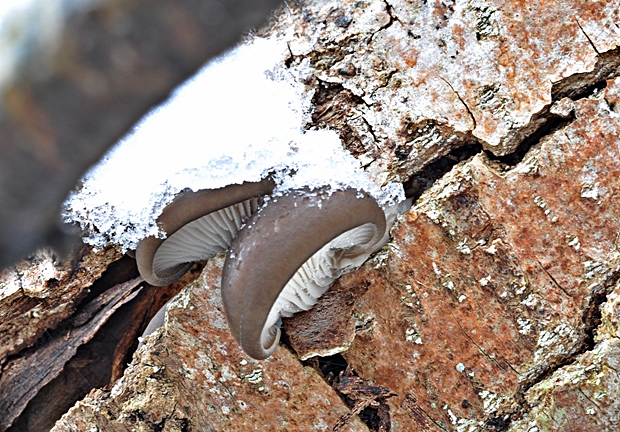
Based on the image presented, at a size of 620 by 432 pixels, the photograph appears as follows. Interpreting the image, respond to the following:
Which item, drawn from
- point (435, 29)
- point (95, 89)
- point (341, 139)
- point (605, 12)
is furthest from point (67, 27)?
point (605, 12)

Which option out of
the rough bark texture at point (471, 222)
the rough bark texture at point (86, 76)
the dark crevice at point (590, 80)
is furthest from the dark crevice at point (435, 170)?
the rough bark texture at point (86, 76)

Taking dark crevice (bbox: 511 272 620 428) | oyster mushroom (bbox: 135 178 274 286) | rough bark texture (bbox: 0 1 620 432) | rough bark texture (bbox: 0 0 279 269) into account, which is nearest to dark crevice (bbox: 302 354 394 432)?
rough bark texture (bbox: 0 1 620 432)

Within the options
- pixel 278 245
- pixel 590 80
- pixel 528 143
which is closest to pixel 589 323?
pixel 528 143

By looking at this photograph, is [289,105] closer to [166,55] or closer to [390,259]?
[166,55]

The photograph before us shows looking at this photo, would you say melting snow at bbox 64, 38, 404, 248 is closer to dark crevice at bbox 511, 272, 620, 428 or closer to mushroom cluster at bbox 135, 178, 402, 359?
mushroom cluster at bbox 135, 178, 402, 359

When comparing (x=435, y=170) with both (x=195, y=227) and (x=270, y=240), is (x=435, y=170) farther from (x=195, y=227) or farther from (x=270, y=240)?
(x=195, y=227)
